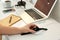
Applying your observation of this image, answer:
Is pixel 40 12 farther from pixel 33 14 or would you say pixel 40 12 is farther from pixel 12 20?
pixel 12 20

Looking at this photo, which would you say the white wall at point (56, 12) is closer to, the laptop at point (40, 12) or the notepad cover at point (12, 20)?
the laptop at point (40, 12)

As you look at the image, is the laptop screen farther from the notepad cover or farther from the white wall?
the notepad cover

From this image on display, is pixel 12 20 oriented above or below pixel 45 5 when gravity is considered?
below

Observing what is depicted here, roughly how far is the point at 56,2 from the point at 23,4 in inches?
19.9

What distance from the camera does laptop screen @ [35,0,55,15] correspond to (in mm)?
1287

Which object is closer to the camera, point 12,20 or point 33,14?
point 12,20

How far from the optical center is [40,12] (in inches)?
55.4

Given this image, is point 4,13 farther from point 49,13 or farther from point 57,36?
point 57,36

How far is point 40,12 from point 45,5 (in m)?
0.10

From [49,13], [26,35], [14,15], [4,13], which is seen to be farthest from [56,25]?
[4,13]

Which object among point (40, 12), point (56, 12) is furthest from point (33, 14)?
point (56, 12)

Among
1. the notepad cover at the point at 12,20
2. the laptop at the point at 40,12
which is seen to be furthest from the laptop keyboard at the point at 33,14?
the notepad cover at the point at 12,20

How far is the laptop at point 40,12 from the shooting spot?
1273 millimetres

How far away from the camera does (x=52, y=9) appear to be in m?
1.29
